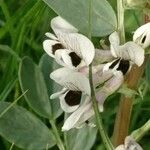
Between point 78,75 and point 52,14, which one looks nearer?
point 78,75

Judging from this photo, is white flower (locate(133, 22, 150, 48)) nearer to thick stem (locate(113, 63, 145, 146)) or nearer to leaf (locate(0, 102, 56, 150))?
thick stem (locate(113, 63, 145, 146))

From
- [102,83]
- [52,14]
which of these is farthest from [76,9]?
[52,14]

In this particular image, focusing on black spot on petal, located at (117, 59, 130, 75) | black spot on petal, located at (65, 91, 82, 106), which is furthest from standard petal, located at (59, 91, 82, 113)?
black spot on petal, located at (117, 59, 130, 75)

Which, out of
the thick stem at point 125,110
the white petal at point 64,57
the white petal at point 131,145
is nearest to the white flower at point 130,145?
the white petal at point 131,145

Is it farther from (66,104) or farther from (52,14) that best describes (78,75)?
(52,14)

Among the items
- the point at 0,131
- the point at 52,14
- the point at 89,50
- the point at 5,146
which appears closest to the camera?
the point at 89,50

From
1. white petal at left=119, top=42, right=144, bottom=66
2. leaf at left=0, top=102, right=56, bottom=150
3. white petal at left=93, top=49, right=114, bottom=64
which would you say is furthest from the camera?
leaf at left=0, top=102, right=56, bottom=150

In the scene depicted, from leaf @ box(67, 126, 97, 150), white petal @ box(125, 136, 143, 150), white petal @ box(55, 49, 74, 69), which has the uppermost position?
white petal @ box(55, 49, 74, 69)
